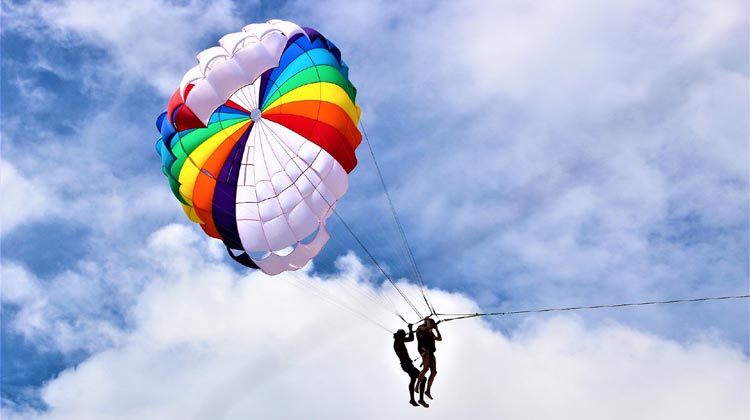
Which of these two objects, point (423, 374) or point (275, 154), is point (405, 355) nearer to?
point (423, 374)

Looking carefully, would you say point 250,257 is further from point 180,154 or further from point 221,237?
point 180,154

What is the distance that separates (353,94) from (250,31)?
2411 mm

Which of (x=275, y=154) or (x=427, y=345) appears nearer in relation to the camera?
(x=427, y=345)

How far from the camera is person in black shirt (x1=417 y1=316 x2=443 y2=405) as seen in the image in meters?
15.0

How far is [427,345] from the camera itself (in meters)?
15.1

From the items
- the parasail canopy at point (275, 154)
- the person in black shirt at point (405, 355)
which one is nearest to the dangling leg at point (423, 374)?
the person in black shirt at point (405, 355)

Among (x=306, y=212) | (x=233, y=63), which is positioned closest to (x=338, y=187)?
(x=306, y=212)

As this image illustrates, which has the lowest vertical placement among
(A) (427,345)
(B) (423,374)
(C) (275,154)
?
(B) (423,374)

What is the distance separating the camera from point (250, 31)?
53.6 ft

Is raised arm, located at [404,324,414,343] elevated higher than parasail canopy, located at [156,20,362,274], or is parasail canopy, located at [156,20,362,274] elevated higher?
parasail canopy, located at [156,20,362,274]

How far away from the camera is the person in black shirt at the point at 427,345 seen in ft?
49.2

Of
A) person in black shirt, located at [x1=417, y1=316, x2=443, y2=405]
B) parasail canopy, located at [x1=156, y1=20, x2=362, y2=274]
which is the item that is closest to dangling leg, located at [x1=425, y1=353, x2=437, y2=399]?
person in black shirt, located at [x1=417, y1=316, x2=443, y2=405]

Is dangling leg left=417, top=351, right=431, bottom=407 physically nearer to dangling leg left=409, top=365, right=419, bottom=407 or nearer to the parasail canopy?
dangling leg left=409, top=365, right=419, bottom=407

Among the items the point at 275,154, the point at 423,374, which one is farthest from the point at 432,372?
the point at 275,154
